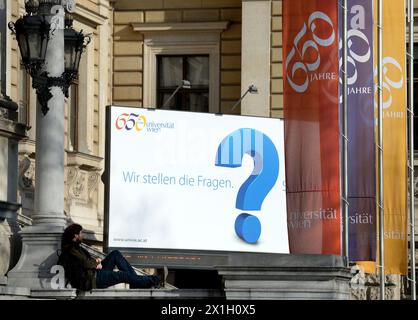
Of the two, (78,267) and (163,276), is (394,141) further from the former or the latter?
(78,267)

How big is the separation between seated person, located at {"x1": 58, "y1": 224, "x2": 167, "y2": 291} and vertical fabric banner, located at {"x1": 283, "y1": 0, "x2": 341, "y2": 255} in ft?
23.0

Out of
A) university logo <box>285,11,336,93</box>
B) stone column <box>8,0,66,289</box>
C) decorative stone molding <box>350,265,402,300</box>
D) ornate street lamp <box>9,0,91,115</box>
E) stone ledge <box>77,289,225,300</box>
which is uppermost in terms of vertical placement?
university logo <box>285,11,336,93</box>

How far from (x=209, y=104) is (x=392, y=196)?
9.38 metres

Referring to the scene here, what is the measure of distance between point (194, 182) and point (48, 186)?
7.88 m

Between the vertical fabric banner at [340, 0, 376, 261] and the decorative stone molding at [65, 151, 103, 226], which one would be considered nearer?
the vertical fabric banner at [340, 0, 376, 261]

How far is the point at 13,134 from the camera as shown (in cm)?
2369

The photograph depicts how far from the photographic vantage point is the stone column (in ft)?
74.5

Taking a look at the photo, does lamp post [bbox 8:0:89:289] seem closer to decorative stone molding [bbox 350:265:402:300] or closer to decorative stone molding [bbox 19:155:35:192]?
decorative stone molding [bbox 19:155:35:192]

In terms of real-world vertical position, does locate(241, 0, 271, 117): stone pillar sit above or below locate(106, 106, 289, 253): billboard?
above

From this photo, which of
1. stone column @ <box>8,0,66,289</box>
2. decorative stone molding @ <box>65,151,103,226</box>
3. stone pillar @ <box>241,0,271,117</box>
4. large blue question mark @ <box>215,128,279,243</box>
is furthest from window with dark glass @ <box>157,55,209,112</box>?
stone column @ <box>8,0,66,289</box>

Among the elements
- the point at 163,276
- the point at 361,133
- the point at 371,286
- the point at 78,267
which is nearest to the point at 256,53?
the point at 371,286

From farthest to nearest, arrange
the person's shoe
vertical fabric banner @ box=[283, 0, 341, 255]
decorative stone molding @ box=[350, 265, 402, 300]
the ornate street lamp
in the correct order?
decorative stone molding @ box=[350, 265, 402, 300]
vertical fabric banner @ box=[283, 0, 341, 255]
the person's shoe
the ornate street lamp

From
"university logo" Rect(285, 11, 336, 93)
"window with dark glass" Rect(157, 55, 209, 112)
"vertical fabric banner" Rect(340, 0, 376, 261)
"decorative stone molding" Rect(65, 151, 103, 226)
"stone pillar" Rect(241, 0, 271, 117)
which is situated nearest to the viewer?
"university logo" Rect(285, 11, 336, 93)

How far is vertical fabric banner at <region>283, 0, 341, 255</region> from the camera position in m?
29.1
